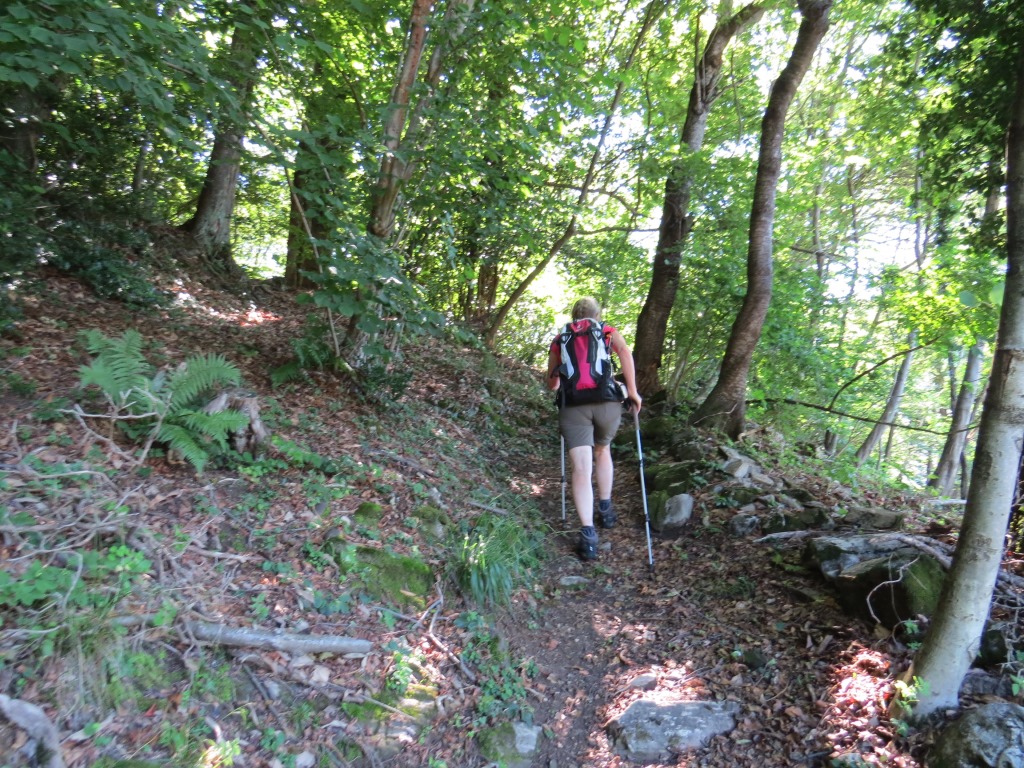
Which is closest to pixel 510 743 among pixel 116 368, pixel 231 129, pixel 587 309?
pixel 116 368

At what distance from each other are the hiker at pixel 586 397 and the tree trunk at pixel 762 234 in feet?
7.12

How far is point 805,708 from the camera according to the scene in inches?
124

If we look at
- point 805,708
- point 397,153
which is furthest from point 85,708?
point 397,153

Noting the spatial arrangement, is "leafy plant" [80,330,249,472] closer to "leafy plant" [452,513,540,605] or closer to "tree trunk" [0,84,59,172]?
"leafy plant" [452,513,540,605]

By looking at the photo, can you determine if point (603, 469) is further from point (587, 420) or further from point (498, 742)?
point (498, 742)

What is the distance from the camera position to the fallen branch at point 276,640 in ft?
9.21

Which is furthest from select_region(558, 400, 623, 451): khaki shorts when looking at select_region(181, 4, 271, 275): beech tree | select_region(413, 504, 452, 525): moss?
select_region(181, 4, 271, 275): beech tree

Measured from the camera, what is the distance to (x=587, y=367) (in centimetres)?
516

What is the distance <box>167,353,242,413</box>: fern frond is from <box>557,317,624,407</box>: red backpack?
2.75 meters

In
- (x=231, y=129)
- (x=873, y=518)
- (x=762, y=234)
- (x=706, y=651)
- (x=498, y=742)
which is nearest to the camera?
(x=498, y=742)

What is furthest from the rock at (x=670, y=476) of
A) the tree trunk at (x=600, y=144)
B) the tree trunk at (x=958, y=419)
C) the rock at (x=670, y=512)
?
the tree trunk at (x=958, y=419)

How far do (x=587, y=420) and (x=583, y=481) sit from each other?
554mm

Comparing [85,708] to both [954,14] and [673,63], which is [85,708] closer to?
[954,14]

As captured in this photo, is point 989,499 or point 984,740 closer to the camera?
point 984,740
